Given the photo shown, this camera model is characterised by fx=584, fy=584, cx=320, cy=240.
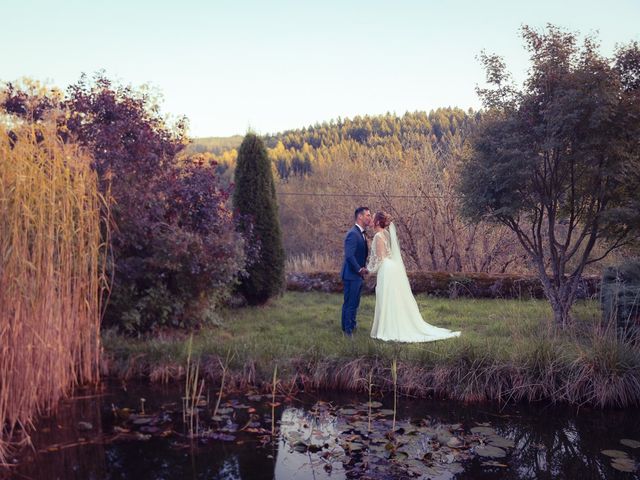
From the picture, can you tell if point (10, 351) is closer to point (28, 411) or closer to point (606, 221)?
point (28, 411)

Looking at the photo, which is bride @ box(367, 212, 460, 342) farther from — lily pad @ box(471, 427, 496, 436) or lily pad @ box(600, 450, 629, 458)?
lily pad @ box(600, 450, 629, 458)

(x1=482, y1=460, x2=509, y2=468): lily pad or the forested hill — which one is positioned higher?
the forested hill

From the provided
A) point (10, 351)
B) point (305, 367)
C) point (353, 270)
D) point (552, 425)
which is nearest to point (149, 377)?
point (305, 367)

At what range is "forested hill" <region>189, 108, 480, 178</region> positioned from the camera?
24402 mm

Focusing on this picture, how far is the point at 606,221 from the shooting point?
8.80 m

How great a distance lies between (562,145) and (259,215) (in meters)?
5.86

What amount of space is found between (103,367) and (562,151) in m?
7.11

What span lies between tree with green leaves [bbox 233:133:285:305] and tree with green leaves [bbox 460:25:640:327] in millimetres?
4026

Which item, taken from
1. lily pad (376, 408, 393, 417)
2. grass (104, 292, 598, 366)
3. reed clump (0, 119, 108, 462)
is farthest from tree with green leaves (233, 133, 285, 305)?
lily pad (376, 408, 393, 417)

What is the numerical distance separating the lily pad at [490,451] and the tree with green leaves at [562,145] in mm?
4470

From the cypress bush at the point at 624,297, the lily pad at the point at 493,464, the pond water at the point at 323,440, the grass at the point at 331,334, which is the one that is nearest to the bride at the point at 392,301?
the grass at the point at 331,334

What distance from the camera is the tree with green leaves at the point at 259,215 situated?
1151 centimetres

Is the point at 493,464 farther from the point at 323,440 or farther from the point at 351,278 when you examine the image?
the point at 351,278

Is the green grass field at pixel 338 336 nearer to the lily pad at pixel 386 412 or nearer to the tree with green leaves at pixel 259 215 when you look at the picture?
the tree with green leaves at pixel 259 215
